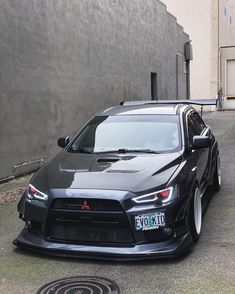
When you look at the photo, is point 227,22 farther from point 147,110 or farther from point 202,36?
point 147,110

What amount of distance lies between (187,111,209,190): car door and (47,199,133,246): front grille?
5.07ft

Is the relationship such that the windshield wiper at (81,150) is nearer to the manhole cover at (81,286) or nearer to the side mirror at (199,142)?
the side mirror at (199,142)

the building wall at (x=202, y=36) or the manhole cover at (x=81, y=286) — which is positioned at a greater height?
the building wall at (x=202, y=36)

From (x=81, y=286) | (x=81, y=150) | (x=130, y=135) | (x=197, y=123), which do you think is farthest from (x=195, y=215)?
(x=197, y=123)

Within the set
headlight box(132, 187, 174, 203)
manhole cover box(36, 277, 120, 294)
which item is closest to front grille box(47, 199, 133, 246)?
headlight box(132, 187, 174, 203)

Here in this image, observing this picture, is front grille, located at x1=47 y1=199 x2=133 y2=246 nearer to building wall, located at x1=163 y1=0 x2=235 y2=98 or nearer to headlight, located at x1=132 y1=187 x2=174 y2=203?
headlight, located at x1=132 y1=187 x2=174 y2=203

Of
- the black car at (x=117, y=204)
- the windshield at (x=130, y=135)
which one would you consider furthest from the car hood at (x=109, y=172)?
the windshield at (x=130, y=135)

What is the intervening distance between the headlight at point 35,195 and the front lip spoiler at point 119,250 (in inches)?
16.3

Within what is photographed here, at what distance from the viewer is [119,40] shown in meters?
16.0

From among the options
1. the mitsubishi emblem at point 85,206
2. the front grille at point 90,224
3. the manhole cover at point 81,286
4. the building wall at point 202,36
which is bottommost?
the manhole cover at point 81,286

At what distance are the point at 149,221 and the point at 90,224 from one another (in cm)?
58

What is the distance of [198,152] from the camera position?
660 cm

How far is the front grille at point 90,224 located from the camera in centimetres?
493

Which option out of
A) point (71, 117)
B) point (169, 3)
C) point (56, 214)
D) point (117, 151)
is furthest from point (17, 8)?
point (169, 3)
